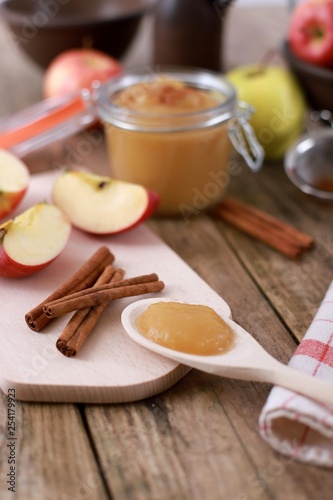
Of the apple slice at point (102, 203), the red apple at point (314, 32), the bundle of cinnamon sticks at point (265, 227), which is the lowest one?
the bundle of cinnamon sticks at point (265, 227)

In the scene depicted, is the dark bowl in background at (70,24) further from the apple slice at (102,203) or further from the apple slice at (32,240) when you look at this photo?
the apple slice at (32,240)

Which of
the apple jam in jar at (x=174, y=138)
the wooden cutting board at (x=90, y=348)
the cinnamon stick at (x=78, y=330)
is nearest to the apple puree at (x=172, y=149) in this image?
the apple jam in jar at (x=174, y=138)

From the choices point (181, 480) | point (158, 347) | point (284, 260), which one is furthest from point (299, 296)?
point (181, 480)

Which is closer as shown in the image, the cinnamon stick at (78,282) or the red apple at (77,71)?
the cinnamon stick at (78,282)

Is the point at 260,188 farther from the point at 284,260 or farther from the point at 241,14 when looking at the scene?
the point at 241,14

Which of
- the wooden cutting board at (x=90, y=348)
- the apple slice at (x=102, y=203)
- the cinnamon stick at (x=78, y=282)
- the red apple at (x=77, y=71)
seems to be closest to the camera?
the wooden cutting board at (x=90, y=348)

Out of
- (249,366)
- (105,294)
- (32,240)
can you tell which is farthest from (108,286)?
(249,366)

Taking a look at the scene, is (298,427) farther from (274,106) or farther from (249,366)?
(274,106)
